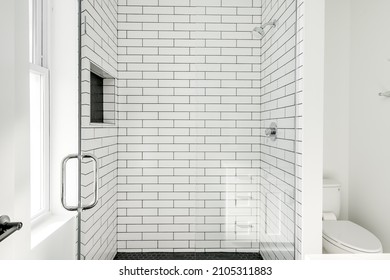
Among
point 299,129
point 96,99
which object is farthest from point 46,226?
point 299,129

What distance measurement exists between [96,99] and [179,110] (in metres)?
0.50

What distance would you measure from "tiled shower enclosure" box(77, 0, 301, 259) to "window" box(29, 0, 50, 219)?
30 centimetres

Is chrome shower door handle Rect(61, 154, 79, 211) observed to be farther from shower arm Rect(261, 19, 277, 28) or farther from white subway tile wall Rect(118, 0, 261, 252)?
shower arm Rect(261, 19, 277, 28)

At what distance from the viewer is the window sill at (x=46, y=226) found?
131 cm

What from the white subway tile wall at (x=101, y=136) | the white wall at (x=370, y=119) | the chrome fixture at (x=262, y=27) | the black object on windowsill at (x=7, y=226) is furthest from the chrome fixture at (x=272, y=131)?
the black object on windowsill at (x=7, y=226)

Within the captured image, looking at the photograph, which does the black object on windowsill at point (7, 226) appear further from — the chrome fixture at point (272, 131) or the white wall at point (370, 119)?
the white wall at point (370, 119)

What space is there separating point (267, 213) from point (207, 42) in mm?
1166

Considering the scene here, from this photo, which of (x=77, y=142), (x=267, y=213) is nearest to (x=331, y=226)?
(x=267, y=213)

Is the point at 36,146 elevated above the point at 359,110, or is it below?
below

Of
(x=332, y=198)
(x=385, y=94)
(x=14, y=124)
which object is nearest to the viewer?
(x=14, y=124)

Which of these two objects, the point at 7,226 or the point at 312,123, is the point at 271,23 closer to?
the point at 312,123

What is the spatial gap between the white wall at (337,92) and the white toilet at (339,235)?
0.19 m

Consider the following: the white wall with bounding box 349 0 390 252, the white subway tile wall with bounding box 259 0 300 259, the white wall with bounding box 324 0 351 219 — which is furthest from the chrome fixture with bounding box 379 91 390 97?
the white subway tile wall with bounding box 259 0 300 259

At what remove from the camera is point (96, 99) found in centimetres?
162
